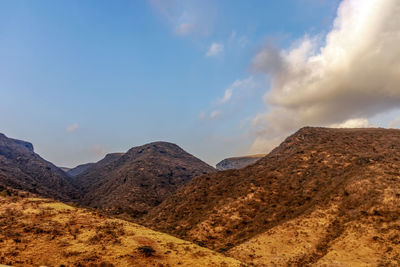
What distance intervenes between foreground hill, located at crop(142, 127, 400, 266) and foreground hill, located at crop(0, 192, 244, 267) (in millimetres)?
11991

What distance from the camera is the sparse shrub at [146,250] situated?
2013 centimetres

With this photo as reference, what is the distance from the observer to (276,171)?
188 ft

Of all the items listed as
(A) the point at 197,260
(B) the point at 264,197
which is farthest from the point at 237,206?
(A) the point at 197,260

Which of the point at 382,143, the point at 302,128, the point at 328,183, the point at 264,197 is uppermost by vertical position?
the point at 302,128

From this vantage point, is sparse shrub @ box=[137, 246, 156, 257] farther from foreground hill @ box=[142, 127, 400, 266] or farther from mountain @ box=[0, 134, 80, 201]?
mountain @ box=[0, 134, 80, 201]

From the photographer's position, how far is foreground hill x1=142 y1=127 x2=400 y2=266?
1184 inches

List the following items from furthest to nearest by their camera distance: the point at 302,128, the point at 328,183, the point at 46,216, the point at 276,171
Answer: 1. the point at 302,128
2. the point at 276,171
3. the point at 328,183
4. the point at 46,216

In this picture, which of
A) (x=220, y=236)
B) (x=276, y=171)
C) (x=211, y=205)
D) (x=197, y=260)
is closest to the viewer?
(x=197, y=260)

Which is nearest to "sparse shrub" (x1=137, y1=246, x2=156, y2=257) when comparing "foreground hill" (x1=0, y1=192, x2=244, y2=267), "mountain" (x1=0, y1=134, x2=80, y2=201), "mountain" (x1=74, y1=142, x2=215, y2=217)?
"foreground hill" (x1=0, y1=192, x2=244, y2=267)

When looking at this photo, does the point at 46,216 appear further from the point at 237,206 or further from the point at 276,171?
the point at 276,171

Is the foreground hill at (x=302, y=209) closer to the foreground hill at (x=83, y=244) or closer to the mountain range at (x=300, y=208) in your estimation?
the mountain range at (x=300, y=208)

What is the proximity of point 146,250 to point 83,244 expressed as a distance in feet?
18.2

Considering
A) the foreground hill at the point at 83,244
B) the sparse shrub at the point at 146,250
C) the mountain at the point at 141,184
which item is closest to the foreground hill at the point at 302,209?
the foreground hill at the point at 83,244

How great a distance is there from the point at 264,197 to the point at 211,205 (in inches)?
430
